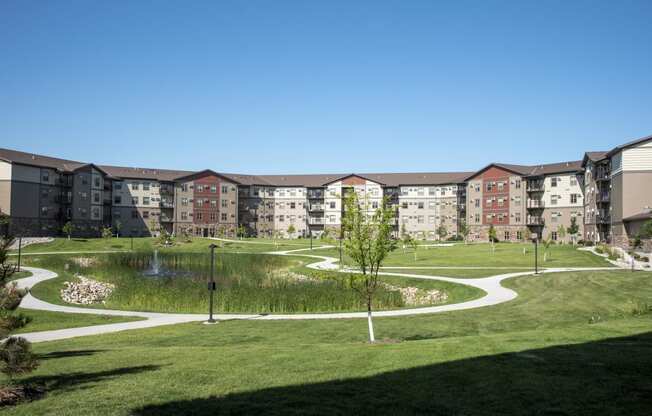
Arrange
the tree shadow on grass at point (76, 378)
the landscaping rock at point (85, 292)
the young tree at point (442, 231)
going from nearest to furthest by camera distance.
→ the tree shadow on grass at point (76, 378) → the landscaping rock at point (85, 292) → the young tree at point (442, 231)

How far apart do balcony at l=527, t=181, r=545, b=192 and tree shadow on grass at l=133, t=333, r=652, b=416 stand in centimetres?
8078

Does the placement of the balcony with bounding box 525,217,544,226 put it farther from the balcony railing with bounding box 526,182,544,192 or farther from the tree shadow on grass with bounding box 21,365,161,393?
the tree shadow on grass with bounding box 21,365,161,393

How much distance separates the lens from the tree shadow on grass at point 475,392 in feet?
24.7

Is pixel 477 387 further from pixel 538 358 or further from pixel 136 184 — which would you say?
pixel 136 184

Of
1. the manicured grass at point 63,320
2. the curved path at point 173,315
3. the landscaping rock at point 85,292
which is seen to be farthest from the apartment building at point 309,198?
the manicured grass at point 63,320

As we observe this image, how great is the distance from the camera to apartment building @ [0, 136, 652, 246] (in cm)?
6431

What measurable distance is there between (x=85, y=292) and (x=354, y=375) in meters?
30.6

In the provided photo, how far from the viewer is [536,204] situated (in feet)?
280

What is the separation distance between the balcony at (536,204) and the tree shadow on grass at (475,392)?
263 feet

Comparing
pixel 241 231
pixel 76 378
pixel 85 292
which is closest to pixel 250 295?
pixel 85 292

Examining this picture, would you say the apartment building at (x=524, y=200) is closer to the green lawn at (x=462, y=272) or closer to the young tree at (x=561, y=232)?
the young tree at (x=561, y=232)

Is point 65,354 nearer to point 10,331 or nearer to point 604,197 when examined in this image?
point 10,331

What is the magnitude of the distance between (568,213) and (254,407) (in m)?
85.0

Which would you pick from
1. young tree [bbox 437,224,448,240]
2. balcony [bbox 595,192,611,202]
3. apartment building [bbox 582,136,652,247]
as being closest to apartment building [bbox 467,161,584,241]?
young tree [bbox 437,224,448,240]
